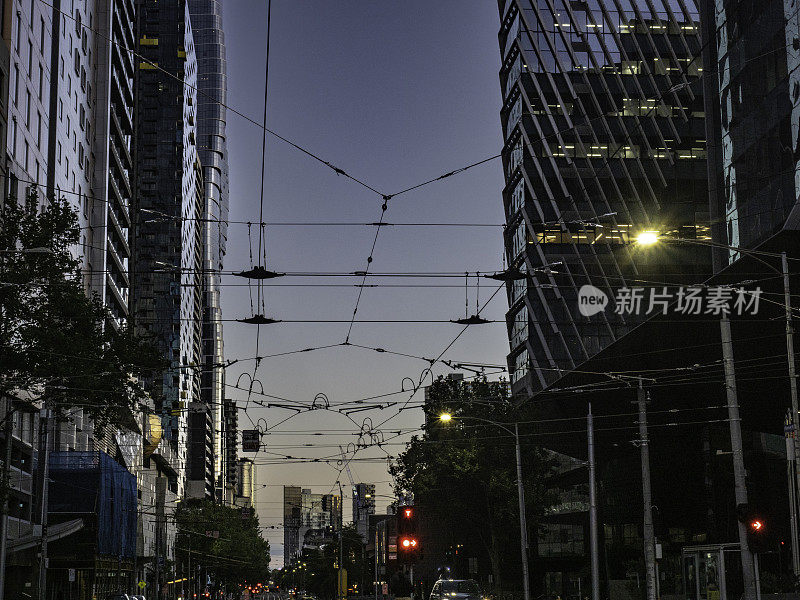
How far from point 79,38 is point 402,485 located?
1603 inches

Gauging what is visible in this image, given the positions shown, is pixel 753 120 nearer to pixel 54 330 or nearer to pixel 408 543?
pixel 408 543

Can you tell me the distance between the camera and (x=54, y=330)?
30047 mm

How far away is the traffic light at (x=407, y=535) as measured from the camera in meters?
38.7

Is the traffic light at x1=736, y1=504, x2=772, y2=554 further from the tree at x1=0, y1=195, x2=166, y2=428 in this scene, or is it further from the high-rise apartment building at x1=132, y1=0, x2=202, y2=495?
the high-rise apartment building at x1=132, y1=0, x2=202, y2=495

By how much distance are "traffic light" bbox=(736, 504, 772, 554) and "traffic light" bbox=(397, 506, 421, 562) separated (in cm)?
1376

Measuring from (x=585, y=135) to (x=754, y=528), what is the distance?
75.5m

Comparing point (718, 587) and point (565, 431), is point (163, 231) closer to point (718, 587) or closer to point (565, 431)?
point (565, 431)

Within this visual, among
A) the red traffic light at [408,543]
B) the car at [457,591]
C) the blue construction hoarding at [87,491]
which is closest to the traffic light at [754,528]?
the red traffic light at [408,543]

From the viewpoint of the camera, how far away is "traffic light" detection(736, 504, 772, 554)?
28016 millimetres

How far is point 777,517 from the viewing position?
202 feet

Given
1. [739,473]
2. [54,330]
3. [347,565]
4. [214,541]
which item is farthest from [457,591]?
[347,565]

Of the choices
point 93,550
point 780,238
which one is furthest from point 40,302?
point 93,550

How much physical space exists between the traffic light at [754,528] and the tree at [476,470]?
3220cm

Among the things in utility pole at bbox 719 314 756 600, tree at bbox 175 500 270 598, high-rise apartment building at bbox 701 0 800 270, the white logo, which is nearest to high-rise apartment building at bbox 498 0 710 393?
the white logo
